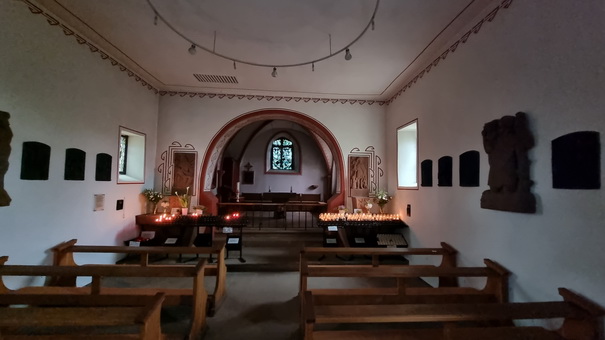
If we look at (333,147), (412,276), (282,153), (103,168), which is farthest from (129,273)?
(282,153)

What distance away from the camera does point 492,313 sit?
66.4 inches

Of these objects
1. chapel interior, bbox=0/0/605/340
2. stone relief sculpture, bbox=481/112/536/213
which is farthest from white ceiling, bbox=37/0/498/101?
stone relief sculpture, bbox=481/112/536/213

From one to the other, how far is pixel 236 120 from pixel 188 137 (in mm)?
1127

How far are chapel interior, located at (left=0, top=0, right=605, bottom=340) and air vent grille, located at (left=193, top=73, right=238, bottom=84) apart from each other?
0.17 feet

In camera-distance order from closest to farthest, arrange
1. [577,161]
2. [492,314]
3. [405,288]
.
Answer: [492,314]
[577,161]
[405,288]

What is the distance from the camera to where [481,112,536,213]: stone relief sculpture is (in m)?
2.30

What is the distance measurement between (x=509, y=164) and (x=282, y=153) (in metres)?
10.6

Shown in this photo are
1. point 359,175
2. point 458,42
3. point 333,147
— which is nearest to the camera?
point 458,42

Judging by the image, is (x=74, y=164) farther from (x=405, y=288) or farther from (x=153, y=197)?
(x=405, y=288)

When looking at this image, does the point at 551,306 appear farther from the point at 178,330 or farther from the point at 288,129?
the point at 288,129

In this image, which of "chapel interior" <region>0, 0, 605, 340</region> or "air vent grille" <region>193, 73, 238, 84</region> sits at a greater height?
"air vent grille" <region>193, 73, 238, 84</region>

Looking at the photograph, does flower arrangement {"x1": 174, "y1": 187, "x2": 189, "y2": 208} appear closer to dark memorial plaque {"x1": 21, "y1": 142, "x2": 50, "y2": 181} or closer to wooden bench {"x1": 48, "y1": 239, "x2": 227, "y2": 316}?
wooden bench {"x1": 48, "y1": 239, "x2": 227, "y2": 316}

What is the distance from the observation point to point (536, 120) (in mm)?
2277

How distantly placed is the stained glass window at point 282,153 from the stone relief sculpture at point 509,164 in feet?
33.6
